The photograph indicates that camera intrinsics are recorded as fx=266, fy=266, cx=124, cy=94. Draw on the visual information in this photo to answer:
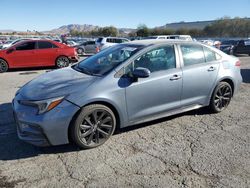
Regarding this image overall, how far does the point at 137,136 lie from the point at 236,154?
1.58m

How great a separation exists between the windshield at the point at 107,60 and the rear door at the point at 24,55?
867 centimetres

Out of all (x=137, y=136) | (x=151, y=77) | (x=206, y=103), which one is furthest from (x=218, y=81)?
(x=137, y=136)

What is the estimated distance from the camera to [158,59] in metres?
4.73

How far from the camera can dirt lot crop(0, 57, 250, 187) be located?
3.29 m

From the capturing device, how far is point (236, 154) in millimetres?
3961

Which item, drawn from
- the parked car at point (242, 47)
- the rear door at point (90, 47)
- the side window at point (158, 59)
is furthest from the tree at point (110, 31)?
the side window at point (158, 59)

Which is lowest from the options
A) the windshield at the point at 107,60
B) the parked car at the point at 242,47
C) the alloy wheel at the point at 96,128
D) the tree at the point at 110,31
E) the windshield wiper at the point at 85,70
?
the alloy wheel at the point at 96,128

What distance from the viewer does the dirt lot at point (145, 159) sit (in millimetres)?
3295

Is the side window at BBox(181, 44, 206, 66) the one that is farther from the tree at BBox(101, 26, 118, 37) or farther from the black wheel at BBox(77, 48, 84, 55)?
the tree at BBox(101, 26, 118, 37)

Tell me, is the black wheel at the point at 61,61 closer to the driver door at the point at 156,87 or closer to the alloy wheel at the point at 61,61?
the alloy wheel at the point at 61,61

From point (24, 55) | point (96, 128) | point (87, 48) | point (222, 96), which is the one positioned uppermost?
point (24, 55)

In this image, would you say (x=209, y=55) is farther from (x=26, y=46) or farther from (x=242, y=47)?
(x=242, y=47)

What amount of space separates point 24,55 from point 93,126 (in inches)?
399

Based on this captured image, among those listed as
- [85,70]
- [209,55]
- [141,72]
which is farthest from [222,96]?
[85,70]
